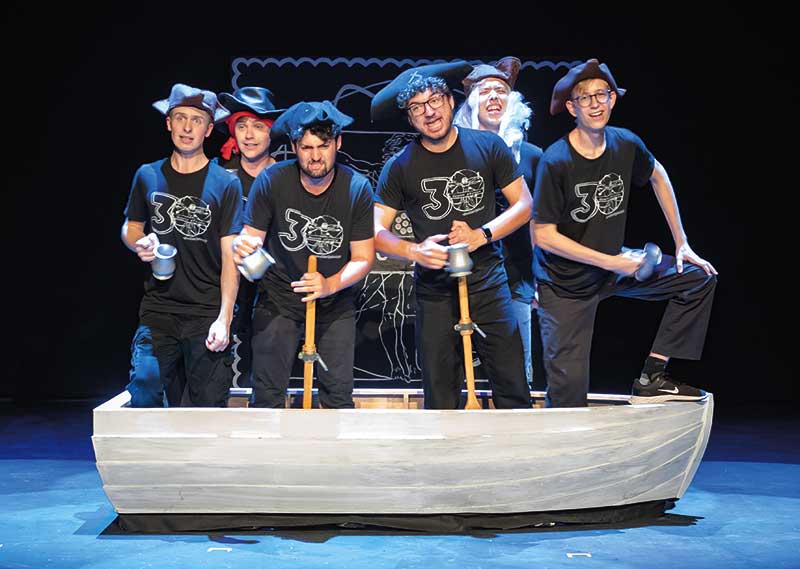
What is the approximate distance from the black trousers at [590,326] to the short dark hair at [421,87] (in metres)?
0.94

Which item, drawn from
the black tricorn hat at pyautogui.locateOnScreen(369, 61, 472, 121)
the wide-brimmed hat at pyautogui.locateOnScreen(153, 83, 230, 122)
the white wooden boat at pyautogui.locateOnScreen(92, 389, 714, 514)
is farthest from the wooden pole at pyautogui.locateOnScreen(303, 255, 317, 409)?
the wide-brimmed hat at pyautogui.locateOnScreen(153, 83, 230, 122)

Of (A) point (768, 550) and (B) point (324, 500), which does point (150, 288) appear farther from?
(A) point (768, 550)

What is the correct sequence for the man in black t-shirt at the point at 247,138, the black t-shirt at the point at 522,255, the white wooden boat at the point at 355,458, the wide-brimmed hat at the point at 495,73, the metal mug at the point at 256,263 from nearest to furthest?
the white wooden boat at the point at 355,458, the metal mug at the point at 256,263, the man in black t-shirt at the point at 247,138, the black t-shirt at the point at 522,255, the wide-brimmed hat at the point at 495,73

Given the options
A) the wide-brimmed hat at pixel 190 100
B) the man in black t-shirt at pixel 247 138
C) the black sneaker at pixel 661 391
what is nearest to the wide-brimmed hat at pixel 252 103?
the man in black t-shirt at pixel 247 138

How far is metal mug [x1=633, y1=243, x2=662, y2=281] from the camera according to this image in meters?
3.80

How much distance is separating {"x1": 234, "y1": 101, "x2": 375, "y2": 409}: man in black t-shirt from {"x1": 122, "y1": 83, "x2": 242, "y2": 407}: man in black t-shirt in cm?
19

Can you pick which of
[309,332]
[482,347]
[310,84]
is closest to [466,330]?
[482,347]

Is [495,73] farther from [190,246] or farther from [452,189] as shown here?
[190,246]

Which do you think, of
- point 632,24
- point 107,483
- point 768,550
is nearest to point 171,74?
point 632,24

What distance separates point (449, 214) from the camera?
3951 mm

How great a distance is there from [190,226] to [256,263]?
504 millimetres

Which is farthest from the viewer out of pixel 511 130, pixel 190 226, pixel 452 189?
pixel 511 130

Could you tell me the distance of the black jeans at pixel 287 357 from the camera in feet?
12.8

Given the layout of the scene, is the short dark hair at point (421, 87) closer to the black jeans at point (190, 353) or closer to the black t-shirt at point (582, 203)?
the black t-shirt at point (582, 203)
